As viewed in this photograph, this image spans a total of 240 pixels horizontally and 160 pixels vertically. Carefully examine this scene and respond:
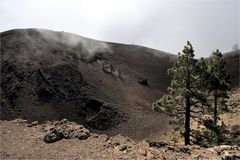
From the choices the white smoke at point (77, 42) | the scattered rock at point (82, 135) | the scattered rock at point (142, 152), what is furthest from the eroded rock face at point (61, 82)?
the scattered rock at point (142, 152)

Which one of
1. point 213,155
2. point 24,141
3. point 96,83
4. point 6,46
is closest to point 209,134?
point 213,155

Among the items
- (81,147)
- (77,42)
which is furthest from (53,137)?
(77,42)

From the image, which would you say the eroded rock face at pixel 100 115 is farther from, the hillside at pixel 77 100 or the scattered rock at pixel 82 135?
the scattered rock at pixel 82 135

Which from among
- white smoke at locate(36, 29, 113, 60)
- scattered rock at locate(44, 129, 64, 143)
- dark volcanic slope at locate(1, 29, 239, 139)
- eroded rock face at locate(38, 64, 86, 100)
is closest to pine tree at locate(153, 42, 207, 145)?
scattered rock at locate(44, 129, 64, 143)

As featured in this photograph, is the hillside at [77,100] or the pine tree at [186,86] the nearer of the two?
the hillside at [77,100]

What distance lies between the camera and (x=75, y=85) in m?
58.2

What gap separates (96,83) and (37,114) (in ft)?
43.7

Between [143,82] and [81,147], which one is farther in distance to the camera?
[143,82]

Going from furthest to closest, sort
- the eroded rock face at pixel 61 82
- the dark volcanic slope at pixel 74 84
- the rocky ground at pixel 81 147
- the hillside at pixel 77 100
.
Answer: the eroded rock face at pixel 61 82 < the dark volcanic slope at pixel 74 84 < the hillside at pixel 77 100 < the rocky ground at pixel 81 147

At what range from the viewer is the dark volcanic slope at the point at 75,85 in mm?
50500

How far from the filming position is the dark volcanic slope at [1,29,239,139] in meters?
50.5

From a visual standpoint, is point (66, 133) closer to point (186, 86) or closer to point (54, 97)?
point (186, 86)

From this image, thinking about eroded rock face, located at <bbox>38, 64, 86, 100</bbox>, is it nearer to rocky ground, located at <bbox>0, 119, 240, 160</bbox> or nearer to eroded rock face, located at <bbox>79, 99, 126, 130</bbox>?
eroded rock face, located at <bbox>79, 99, 126, 130</bbox>

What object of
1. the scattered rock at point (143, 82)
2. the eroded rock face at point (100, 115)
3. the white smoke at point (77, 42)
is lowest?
the eroded rock face at point (100, 115)
